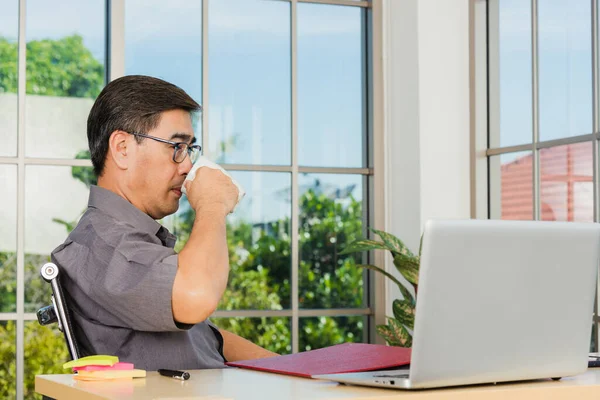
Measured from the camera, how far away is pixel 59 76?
3.85 metres

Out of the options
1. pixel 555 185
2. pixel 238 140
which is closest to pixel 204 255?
pixel 555 185

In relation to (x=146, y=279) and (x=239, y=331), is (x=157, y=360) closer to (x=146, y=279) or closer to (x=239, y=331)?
Answer: (x=146, y=279)

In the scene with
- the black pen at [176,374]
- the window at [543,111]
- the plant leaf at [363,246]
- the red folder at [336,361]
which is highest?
the window at [543,111]

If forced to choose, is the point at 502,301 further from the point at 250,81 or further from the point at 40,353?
the point at 250,81

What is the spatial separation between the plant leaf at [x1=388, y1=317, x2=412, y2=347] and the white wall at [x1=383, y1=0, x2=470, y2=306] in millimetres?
376

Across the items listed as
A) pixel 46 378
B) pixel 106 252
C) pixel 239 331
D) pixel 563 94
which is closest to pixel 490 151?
pixel 563 94

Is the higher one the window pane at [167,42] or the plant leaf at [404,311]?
the window pane at [167,42]

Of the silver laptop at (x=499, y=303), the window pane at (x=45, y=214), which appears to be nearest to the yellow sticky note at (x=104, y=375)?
the silver laptop at (x=499, y=303)

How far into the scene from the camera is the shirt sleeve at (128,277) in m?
1.73

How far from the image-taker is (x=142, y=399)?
1295 millimetres

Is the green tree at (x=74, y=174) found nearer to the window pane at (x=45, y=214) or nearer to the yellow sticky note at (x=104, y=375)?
the window pane at (x=45, y=214)

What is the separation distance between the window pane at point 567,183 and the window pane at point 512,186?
9 cm

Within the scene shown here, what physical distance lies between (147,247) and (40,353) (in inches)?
84.1

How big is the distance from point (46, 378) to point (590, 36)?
8.63ft
